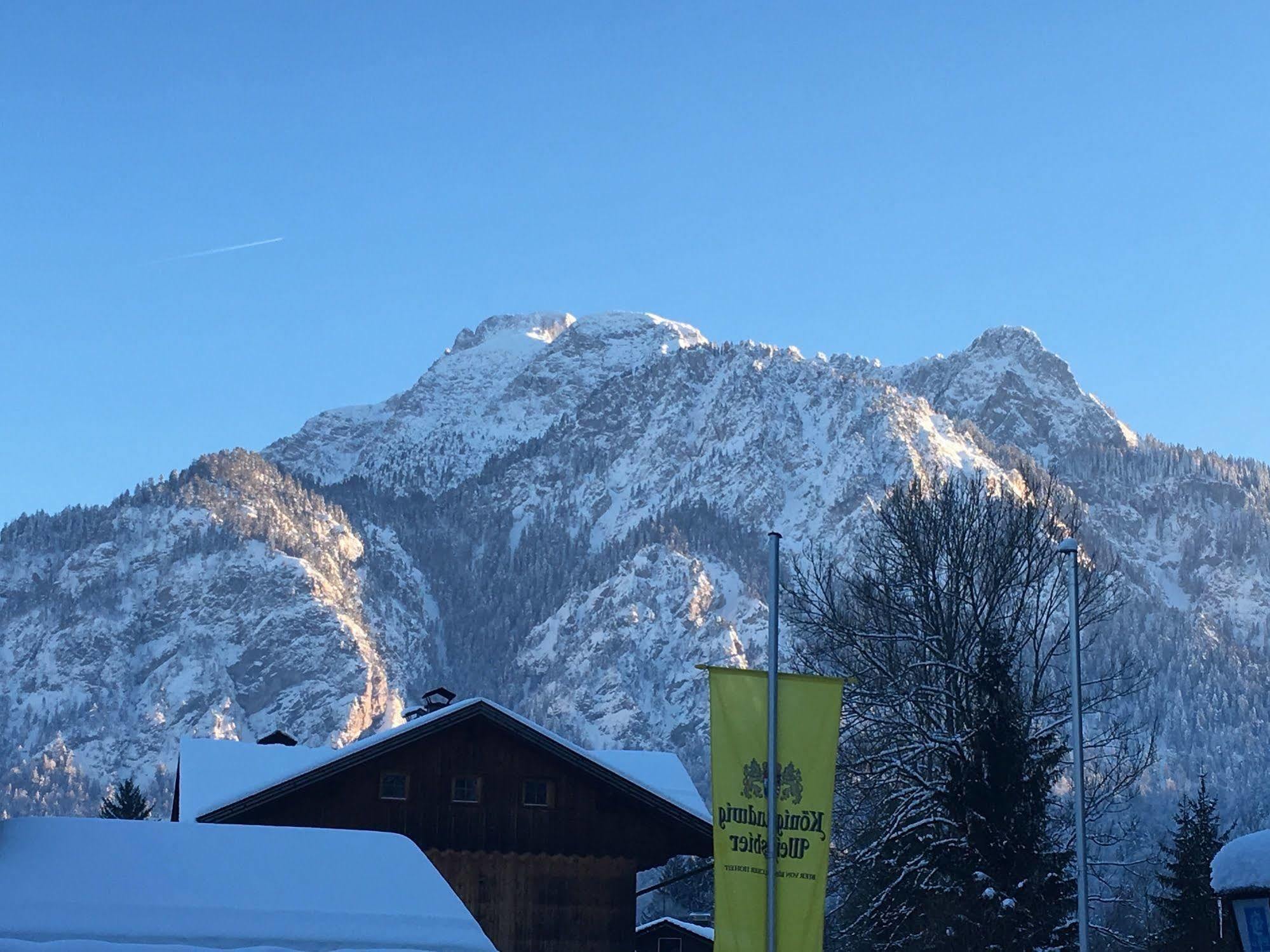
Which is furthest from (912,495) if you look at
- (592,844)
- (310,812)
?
(310,812)

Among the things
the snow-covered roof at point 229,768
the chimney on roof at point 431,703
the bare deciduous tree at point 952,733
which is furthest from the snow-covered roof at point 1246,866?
the chimney on roof at point 431,703

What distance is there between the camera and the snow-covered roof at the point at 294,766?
31312mm

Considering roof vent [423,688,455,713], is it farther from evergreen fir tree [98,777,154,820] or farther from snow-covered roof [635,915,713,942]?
evergreen fir tree [98,777,154,820]

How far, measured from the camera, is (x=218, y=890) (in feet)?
56.6

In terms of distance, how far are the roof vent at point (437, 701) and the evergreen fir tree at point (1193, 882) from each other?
18.9m

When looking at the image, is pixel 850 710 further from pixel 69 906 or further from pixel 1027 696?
pixel 69 906

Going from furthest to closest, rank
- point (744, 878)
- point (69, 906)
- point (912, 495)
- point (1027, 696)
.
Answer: point (912, 495)
point (1027, 696)
point (744, 878)
point (69, 906)

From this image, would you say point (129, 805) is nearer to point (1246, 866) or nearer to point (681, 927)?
point (681, 927)

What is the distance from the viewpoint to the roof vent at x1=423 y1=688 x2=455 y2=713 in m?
39.8

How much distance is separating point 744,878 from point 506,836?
40.1 ft

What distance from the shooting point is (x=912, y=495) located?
40.8m

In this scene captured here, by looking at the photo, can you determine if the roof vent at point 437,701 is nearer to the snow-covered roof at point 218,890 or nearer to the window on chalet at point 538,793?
the window on chalet at point 538,793

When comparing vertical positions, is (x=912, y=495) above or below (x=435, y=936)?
above

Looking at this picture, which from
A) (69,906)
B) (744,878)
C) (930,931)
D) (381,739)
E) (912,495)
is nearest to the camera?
(69,906)
